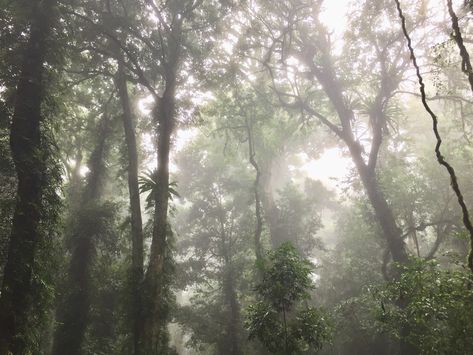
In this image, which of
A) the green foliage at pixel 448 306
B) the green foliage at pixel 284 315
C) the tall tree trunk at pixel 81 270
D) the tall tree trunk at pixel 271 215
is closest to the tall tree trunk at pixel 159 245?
the green foliage at pixel 284 315

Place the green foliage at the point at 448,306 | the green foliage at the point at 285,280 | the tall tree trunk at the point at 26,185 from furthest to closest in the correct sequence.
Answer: the green foliage at the point at 285,280
the tall tree trunk at the point at 26,185
the green foliage at the point at 448,306

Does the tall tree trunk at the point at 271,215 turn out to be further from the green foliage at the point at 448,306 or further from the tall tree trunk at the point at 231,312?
the green foliage at the point at 448,306

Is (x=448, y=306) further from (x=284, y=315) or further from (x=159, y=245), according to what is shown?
(x=159, y=245)

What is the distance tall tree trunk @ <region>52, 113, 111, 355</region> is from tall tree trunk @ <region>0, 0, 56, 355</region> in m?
4.66

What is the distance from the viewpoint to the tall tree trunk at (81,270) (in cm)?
1199

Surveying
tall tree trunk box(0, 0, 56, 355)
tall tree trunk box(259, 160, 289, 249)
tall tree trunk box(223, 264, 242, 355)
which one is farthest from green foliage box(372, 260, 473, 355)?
tall tree trunk box(259, 160, 289, 249)

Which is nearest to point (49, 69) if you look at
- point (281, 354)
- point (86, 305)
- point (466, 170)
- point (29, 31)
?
point (29, 31)

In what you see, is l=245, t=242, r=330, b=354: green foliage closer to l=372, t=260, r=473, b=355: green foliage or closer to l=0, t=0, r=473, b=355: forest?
l=0, t=0, r=473, b=355: forest

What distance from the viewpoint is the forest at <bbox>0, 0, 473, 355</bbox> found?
760cm

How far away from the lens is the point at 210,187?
76.8 ft

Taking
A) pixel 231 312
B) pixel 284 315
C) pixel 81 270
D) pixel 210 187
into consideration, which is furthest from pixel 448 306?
pixel 210 187

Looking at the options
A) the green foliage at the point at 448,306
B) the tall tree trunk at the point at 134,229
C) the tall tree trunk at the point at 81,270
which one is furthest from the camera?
the tall tree trunk at the point at 81,270

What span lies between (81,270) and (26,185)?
619cm

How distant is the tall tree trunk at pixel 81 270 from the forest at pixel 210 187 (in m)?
0.06
